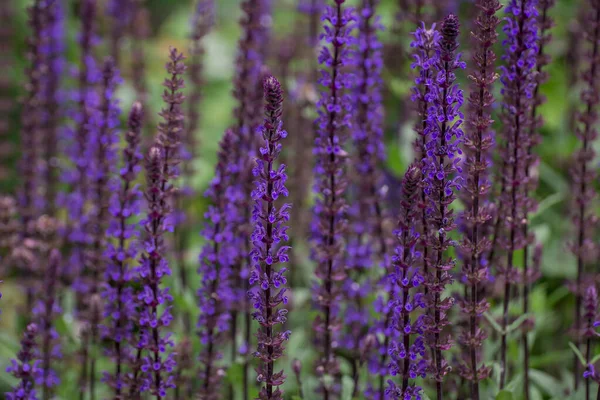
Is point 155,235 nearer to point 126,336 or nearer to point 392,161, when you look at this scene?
point 126,336

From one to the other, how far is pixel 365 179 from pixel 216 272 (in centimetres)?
119

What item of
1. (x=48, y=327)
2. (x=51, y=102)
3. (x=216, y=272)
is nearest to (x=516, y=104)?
(x=216, y=272)

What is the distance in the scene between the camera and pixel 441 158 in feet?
11.0

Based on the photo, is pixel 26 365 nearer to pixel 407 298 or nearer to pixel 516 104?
pixel 407 298

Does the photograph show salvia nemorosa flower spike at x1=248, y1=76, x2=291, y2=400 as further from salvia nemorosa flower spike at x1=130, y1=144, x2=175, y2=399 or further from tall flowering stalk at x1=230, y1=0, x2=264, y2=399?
tall flowering stalk at x1=230, y1=0, x2=264, y2=399

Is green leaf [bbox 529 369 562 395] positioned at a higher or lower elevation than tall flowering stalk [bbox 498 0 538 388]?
lower

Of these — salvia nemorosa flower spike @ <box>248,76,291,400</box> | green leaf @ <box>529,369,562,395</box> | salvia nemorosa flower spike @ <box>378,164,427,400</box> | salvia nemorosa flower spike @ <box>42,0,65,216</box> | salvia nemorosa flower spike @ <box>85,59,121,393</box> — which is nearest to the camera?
salvia nemorosa flower spike @ <box>248,76,291,400</box>

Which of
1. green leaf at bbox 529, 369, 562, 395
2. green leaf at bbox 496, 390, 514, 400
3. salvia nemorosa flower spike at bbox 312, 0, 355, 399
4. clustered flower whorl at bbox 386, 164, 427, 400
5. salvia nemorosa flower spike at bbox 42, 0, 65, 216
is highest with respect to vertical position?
salvia nemorosa flower spike at bbox 42, 0, 65, 216

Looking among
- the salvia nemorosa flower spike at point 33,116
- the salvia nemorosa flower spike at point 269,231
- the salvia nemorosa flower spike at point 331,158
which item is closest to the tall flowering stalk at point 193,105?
the salvia nemorosa flower spike at point 33,116

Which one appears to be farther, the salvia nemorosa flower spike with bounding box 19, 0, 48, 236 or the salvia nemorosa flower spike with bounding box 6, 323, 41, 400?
the salvia nemorosa flower spike with bounding box 19, 0, 48, 236

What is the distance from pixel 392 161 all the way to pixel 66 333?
2.79m

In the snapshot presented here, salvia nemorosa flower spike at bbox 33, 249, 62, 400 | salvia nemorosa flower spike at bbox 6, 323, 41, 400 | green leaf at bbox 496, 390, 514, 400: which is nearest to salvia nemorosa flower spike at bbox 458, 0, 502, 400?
green leaf at bbox 496, 390, 514, 400

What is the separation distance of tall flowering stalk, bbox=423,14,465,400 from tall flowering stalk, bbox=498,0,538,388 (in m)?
0.57

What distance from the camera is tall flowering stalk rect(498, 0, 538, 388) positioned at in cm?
386
